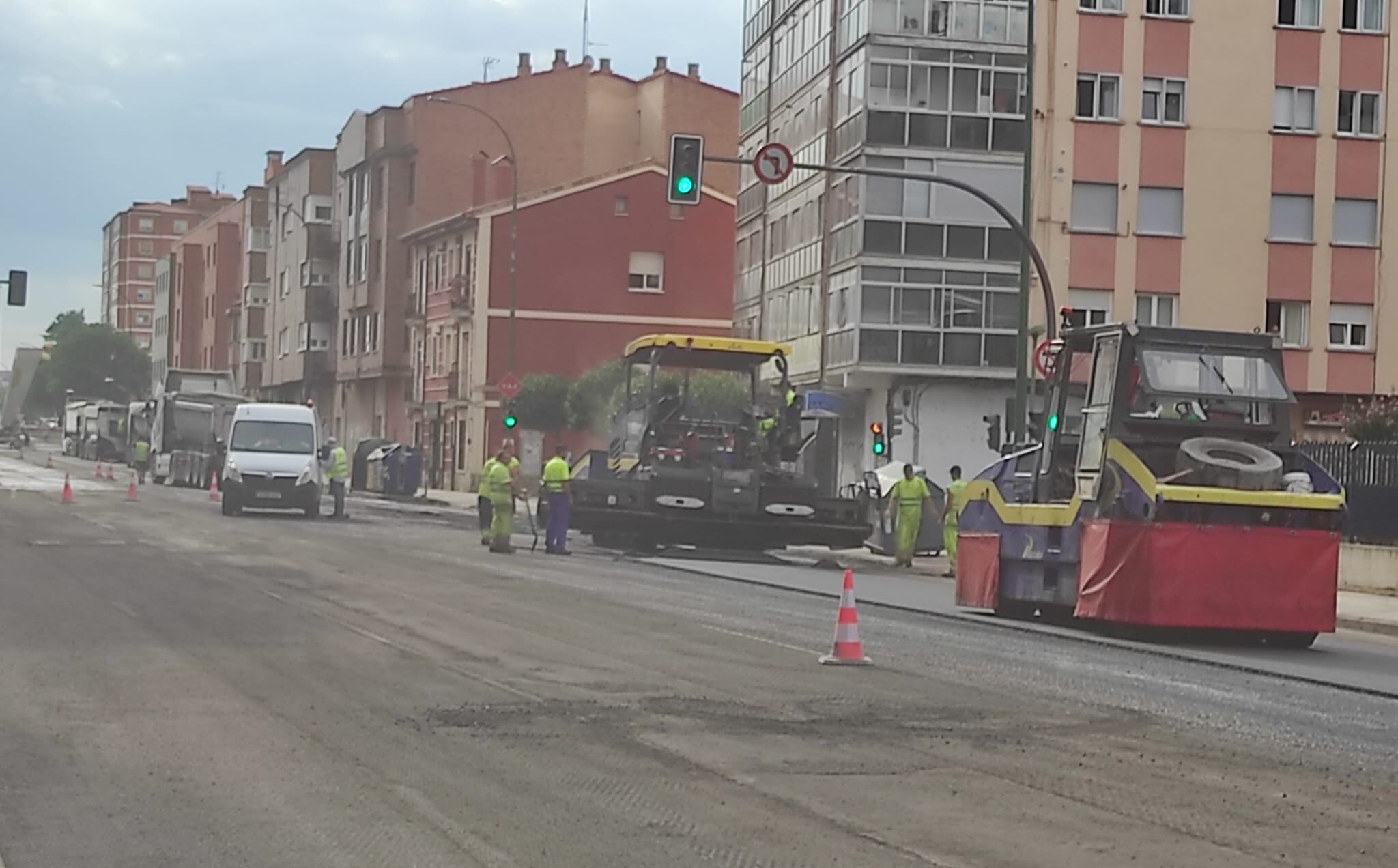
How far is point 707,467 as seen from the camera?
31.7m

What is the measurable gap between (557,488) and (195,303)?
106 m

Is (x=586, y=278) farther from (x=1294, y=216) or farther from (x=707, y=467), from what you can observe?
(x=707, y=467)

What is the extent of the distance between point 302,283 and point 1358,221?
5668 cm

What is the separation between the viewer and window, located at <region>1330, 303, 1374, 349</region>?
161 feet

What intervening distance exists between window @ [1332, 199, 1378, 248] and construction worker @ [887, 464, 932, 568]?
2039cm

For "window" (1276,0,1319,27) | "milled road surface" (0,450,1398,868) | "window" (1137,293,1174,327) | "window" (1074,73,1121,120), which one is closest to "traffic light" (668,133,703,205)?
"milled road surface" (0,450,1398,868)

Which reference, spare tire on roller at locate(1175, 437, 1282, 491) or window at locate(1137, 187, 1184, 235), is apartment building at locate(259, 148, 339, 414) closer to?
window at locate(1137, 187, 1184, 235)

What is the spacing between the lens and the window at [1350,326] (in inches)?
1929

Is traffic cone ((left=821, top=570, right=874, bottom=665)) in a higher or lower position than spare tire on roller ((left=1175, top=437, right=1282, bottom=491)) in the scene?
lower

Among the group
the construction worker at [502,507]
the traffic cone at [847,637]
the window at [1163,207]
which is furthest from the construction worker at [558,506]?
the window at [1163,207]

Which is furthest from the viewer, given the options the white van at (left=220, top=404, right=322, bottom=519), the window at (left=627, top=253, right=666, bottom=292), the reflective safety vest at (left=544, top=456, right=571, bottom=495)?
the window at (left=627, top=253, right=666, bottom=292)

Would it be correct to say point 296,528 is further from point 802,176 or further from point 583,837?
point 583,837

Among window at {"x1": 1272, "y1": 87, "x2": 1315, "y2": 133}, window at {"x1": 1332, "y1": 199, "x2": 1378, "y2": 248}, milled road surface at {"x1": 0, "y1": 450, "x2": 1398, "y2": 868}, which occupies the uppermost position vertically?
window at {"x1": 1272, "y1": 87, "x2": 1315, "y2": 133}

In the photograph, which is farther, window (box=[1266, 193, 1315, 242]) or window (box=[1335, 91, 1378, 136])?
window (box=[1335, 91, 1378, 136])
